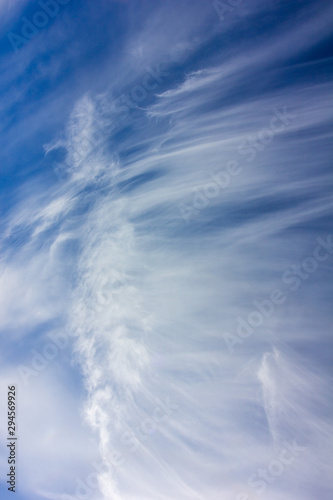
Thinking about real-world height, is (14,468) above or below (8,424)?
below

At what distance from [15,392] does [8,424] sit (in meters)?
1.76

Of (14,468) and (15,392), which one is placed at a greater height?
(15,392)

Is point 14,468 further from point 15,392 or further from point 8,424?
point 15,392

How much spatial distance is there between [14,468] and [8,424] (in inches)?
92.6

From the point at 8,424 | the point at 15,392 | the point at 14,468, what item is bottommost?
the point at 14,468

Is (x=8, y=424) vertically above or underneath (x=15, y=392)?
underneath

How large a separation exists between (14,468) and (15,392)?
4046 mm

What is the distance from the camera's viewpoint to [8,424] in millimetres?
22797

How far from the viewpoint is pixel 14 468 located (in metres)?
22.7

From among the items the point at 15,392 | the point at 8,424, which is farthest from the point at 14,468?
the point at 15,392

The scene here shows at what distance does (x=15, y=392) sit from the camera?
22812 mm
